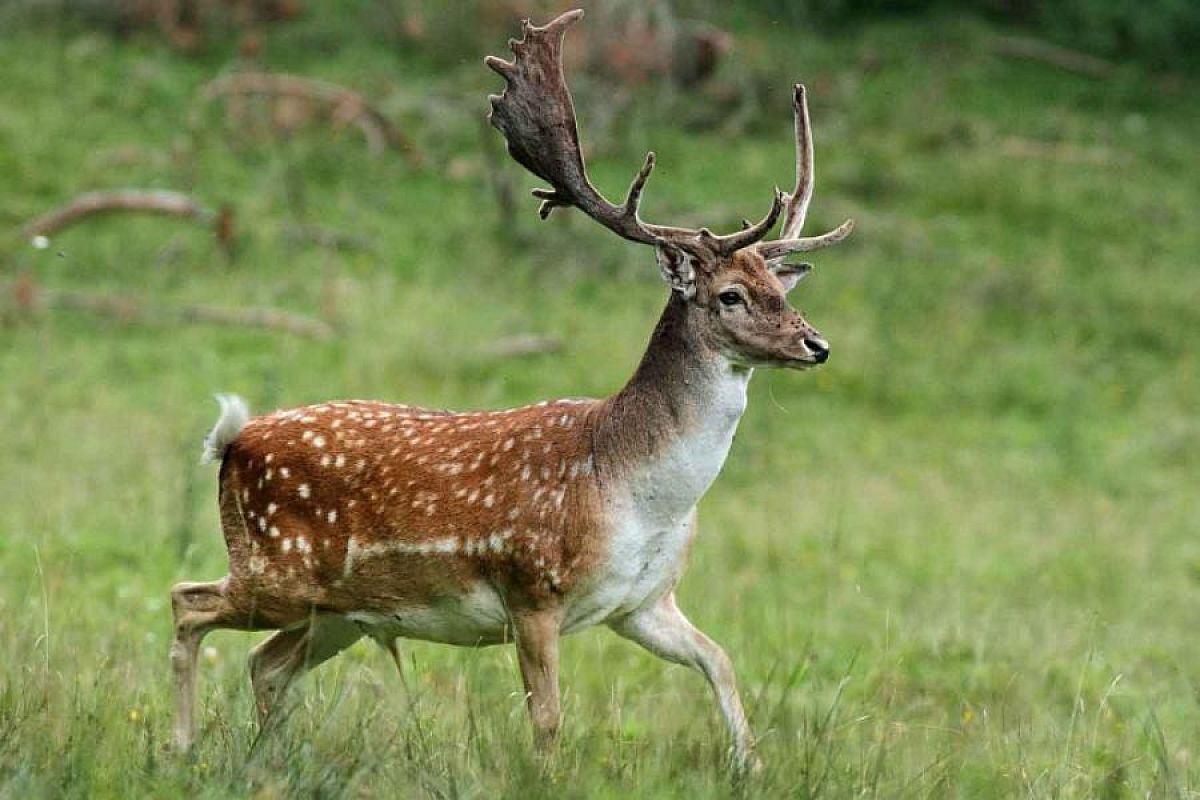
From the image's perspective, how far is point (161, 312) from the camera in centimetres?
1377

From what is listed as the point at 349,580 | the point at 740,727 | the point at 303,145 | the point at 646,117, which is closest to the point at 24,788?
the point at 349,580

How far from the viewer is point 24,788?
4.36m

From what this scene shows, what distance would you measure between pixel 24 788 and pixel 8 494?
5.96 meters

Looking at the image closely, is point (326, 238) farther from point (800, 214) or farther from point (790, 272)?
point (790, 272)

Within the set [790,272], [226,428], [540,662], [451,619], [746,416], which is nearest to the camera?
[540,662]

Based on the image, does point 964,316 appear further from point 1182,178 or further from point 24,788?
point 24,788

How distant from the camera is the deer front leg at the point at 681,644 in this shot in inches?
231

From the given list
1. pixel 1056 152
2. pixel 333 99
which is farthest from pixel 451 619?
pixel 1056 152

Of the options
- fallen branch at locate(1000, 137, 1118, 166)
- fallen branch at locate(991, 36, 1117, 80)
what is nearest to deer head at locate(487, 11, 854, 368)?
fallen branch at locate(1000, 137, 1118, 166)

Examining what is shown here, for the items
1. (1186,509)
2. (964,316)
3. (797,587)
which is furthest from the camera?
(964,316)

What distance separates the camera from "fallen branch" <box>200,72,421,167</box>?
17.1 meters

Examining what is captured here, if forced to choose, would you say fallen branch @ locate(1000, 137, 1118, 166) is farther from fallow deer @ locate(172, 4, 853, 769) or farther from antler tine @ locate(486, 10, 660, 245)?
antler tine @ locate(486, 10, 660, 245)

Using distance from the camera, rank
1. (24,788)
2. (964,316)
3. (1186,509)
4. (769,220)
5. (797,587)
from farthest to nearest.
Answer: (964,316) → (1186,509) → (797,587) → (769,220) → (24,788)

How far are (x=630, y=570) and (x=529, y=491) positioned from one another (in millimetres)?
386
